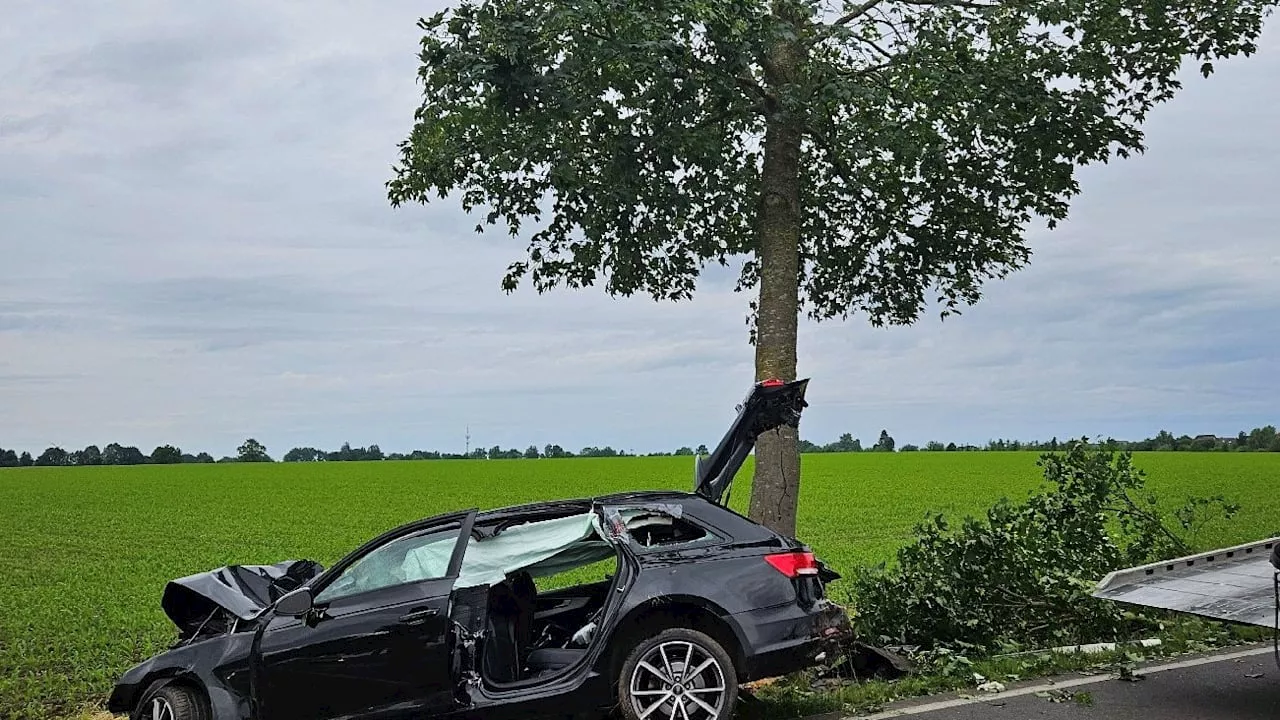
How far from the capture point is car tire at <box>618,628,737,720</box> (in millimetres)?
6531

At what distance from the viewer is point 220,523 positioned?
33531mm

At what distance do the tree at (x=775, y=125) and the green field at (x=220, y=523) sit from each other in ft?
21.6

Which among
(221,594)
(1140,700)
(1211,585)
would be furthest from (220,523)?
(1211,585)

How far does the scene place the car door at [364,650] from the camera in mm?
6664

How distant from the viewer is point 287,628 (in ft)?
22.8

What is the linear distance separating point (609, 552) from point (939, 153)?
6.65 meters

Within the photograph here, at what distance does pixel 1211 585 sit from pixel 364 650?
19.5 feet

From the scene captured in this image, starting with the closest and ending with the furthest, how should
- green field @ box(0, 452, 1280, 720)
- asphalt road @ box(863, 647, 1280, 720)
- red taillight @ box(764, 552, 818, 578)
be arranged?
red taillight @ box(764, 552, 818, 578)
asphalt road @ box(863, 647, 1280, 720)
green field @ box(0, 452, 1280, 720)

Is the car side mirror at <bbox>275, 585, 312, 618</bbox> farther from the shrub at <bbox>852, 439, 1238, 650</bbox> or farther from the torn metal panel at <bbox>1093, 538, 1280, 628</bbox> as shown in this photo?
the torn metal panel at <bbox>1093, 538, 1280, 628</bbox>

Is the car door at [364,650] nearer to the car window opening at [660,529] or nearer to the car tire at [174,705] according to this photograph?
the car tire at [174,705]

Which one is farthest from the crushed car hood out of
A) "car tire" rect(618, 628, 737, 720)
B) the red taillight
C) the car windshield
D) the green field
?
the red taillight

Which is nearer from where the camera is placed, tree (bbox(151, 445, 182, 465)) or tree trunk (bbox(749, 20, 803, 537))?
tree trunk (bbox(749, 20, 803, 537))

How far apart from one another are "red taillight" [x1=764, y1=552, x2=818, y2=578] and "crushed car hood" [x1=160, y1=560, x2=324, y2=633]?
352cm

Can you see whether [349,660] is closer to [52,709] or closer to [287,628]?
[287,628]
